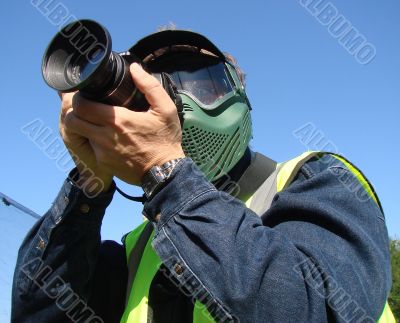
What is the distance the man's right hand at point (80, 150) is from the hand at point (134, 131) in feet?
0.34

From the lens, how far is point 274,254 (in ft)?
4.56

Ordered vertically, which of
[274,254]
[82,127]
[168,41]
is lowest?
[82,127]

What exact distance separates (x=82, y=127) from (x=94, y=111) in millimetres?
69

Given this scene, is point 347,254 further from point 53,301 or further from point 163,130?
point 53,301

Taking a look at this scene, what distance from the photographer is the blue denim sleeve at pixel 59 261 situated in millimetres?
1980

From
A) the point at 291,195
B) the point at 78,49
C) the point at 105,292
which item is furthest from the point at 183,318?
the point at 78,49

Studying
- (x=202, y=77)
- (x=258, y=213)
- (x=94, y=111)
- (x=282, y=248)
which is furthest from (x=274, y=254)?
(x=202, y=77)

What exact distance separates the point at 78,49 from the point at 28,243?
0.83 meters

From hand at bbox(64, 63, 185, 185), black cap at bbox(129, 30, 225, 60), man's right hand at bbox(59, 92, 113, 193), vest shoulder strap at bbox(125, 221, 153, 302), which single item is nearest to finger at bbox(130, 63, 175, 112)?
hand at bbox(64, 63, 185, 185)

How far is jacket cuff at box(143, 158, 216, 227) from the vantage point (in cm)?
147

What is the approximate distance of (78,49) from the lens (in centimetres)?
182

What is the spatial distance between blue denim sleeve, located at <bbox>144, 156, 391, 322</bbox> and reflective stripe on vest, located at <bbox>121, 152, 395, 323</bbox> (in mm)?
188

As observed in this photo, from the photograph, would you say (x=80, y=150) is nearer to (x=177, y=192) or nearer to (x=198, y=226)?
(x=177, y=192)

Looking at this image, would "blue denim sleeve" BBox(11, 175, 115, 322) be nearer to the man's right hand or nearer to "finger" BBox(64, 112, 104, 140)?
the man's right hand
